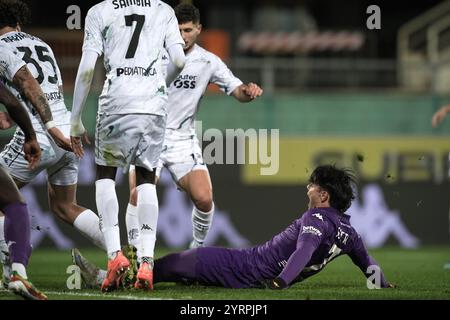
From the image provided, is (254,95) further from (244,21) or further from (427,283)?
(244,21)

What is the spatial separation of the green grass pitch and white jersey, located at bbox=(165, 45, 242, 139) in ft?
5.90

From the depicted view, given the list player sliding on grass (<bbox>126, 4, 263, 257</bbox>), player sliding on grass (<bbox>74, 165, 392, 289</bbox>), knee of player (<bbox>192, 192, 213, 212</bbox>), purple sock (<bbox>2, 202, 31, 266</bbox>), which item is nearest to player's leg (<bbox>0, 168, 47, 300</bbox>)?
purple sock (<bbox>2, 202, 31, 266</bbox>)

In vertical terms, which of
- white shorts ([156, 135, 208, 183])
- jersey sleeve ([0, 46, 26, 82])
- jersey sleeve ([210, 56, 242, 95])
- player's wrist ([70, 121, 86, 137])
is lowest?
white shorts ([156, 135, 208, 183])

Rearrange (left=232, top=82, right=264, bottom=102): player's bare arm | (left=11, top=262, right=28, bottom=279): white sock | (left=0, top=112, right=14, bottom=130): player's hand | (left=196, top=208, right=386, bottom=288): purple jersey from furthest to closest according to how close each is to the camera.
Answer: (left=232, top=82, right=264, bottom=102): player's bare arm, (left=0, top=112, right=14, bottom=130): player's hand, (left=196, top=208, right=386, bottom=288): purple jersey, (left=11, top=262, right=28, bottom=279): white sock

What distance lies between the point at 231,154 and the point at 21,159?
6.88 meters

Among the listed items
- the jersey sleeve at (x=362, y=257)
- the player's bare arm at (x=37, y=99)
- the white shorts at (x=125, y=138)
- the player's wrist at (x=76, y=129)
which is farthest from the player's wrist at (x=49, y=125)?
the jersey sleeve at (x=362, y=257)

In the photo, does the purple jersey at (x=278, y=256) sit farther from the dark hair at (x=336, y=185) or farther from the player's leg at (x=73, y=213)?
the player's leg at (x=73, y=213)

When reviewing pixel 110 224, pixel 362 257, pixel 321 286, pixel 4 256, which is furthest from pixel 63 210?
pixel 362 257

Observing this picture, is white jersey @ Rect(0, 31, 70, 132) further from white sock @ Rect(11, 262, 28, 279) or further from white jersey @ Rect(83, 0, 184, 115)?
white sock @ Rect(11, 262, 28, 279)

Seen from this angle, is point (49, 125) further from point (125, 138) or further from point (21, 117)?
point (21, 117)

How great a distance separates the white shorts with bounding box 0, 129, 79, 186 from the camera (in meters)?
8.49

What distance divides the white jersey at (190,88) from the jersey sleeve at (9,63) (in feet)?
7.67

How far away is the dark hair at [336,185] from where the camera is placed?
806 cm
